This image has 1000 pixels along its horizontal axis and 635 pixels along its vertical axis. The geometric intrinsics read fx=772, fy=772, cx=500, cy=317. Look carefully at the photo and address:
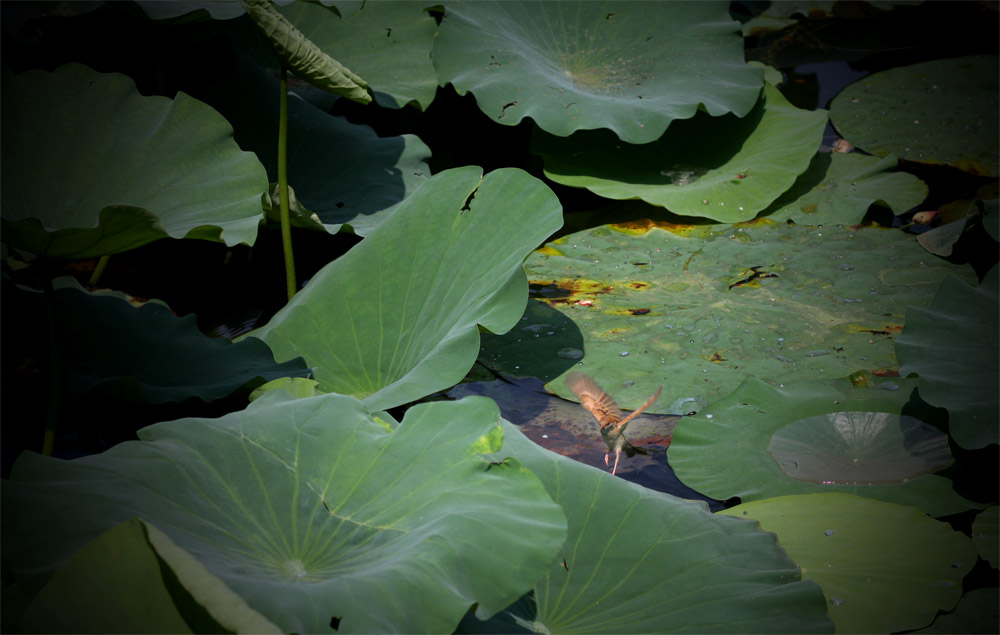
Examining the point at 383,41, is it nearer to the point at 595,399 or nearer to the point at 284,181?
the point at 284,181

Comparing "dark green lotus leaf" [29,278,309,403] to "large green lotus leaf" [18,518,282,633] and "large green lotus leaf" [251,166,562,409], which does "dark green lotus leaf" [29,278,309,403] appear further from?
"large green lotus leaf" [18,518,282,633]

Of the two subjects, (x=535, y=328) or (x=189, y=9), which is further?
(x=535, y=328)

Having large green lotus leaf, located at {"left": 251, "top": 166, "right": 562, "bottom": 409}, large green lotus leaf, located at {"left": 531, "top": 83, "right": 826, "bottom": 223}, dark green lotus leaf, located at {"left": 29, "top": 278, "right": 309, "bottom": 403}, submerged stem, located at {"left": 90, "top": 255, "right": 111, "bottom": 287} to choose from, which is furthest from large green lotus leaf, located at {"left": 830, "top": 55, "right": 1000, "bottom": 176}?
submerged stem, located at {"left": 90, "top": 255, "right": 111, "bottom": 287}

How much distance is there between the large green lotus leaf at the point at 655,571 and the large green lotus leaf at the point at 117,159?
3.16ft

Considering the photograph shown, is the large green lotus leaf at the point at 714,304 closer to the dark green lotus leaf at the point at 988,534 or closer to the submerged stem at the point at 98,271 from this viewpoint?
the dark green lotus leaf at the point at 988,534

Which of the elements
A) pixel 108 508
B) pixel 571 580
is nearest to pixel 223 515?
pixel 108 508

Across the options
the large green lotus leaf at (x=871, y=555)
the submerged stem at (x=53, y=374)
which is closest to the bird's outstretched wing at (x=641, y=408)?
the large green lotus leaf at (x=871, y=555)

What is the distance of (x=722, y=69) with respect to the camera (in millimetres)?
3043

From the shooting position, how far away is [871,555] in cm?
147

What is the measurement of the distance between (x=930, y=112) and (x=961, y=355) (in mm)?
2149

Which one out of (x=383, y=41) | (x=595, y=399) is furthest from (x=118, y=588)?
(x=383, y=41)

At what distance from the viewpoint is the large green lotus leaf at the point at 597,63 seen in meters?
2.75

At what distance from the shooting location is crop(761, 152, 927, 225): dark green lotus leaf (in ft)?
9.16

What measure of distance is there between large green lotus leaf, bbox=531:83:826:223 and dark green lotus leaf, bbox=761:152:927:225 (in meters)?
0.12
